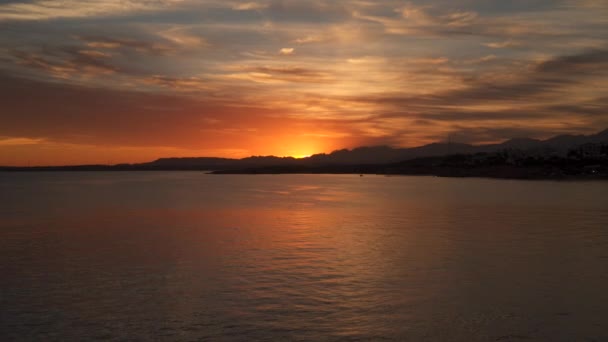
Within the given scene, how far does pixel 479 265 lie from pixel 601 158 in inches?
5704

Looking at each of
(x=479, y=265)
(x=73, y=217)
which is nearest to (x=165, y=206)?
(x=73, y=217)

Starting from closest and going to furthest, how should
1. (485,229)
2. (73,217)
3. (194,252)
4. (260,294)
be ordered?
1. (260,294)
2. (194,252)
3. (485,229)
4. (73,217)

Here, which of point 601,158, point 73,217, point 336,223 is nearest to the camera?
point 336,223

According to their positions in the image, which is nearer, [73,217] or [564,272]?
[564,272]

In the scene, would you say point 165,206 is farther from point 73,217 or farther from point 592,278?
point 592,278

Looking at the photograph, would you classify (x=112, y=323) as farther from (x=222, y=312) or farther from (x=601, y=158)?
(x=601, y=158)

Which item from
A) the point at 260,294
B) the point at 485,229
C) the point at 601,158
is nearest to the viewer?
the point at 260,294

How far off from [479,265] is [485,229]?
968 centimetres

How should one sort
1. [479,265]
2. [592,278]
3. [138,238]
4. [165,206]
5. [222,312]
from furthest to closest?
[165,206]
[138,238]
[479,265]
[592,278]
[222,312]

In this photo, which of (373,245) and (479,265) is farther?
(373,245)

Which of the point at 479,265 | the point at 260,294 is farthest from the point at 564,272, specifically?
the point at 260,294

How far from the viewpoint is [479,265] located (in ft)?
55.2

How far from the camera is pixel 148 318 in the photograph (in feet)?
37.0

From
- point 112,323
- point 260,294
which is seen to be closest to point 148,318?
point 112,323
